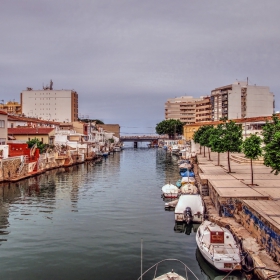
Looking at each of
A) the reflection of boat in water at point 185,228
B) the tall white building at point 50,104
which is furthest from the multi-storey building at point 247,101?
the reflection of boat in water at point 185,228

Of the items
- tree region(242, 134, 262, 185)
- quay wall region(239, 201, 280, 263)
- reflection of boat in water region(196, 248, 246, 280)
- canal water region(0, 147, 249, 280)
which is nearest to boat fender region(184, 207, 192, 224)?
canal water region(0, 147, 249, 280)

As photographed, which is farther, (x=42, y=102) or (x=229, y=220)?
(x=42, y=102)

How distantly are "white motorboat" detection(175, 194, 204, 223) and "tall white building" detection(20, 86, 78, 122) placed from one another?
13295 centimetres

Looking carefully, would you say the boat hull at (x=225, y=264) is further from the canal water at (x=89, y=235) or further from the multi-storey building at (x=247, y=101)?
the multi-storey building at (x=247, y=101)

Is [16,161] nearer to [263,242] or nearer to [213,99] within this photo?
[263,242]

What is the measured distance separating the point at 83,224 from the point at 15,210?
9150mm

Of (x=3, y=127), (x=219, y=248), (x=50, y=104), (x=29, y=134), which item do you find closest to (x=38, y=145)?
(x=29, y=134)

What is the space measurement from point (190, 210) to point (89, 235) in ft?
28.8

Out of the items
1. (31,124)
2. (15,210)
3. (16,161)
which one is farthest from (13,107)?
(15,210)

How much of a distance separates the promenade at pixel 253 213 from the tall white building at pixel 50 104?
127546 mm

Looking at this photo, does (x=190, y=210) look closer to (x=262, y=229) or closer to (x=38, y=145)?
(x=262, y=229)

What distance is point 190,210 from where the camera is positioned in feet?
100

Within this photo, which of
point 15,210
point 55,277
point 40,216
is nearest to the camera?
point 55,277

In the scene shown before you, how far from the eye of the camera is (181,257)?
73.6ft
